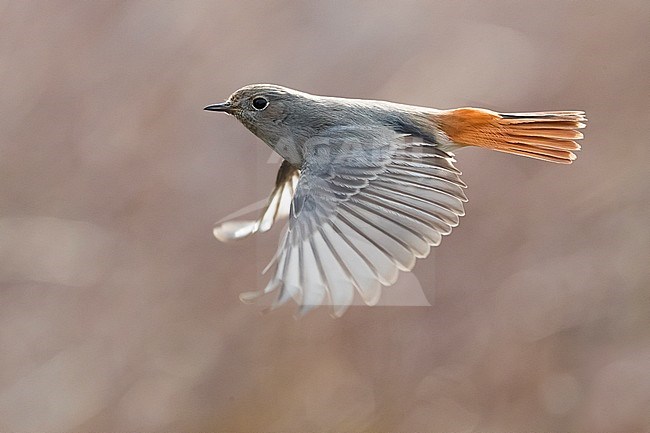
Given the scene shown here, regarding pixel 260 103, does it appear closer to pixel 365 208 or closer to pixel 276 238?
pixel 365 208

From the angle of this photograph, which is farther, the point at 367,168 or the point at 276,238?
the point at 276,238

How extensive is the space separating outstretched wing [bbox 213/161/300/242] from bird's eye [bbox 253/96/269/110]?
1.36ft

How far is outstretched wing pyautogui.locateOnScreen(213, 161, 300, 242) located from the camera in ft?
12.3

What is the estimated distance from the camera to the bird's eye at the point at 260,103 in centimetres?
331

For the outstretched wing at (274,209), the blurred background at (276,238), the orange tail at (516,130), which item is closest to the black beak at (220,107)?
the outstretched wing at (274,209)

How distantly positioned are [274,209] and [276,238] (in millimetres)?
3031

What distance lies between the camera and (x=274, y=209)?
3.89 m

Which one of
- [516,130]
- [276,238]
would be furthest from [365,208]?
[276,238]

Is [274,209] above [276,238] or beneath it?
beneath

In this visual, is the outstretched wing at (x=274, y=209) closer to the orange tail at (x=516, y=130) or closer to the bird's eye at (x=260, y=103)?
the bird's eye at (x=260, y=103)

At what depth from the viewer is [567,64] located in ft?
24.5

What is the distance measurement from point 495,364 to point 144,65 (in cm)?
340

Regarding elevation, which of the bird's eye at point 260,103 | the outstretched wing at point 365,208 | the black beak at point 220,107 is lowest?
the outstretched wing at point 365,208

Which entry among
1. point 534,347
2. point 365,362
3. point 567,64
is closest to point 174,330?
point 365,362
